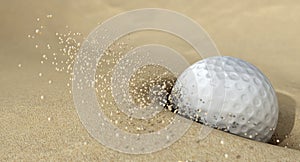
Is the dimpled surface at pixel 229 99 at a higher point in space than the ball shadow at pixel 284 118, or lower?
higher

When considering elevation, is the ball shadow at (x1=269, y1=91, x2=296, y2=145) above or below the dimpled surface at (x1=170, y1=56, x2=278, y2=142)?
below

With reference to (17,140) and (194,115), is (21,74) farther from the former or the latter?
(194,115)

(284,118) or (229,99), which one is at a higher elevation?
(229,99)

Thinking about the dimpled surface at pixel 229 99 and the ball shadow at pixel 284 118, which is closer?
the dimpled surface at pixel 229 99

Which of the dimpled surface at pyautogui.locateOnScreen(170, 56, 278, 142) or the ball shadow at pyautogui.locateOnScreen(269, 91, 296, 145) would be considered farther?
the ball shadow at pyautogui.locateOnScreen(269, 91, 296, 145)
